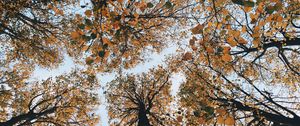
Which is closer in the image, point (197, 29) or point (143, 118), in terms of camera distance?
point (197, 29)

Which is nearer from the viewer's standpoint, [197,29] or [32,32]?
[197,29]

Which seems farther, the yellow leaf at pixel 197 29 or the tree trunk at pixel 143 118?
the tree trunk at pixel 143 118

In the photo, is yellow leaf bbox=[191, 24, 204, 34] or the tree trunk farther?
the tree trunk

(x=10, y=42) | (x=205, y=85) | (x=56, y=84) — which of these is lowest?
(x=205, y=85)

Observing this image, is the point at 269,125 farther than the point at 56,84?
No

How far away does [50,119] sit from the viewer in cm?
1786

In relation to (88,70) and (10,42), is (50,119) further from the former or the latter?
(10,42)

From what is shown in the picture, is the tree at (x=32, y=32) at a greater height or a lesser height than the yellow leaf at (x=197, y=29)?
greater

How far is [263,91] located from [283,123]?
4.96ft

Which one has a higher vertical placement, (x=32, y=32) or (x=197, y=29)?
(x=32, y=32)

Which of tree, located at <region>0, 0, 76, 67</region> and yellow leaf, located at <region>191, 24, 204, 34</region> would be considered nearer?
yellow leaf, located at <region>191, 24, 204, 34</region>

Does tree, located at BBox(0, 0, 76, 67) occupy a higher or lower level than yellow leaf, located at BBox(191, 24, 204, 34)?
higher

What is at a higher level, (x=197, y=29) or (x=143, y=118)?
(x=143, y=118)

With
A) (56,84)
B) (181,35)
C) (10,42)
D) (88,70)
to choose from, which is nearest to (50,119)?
(56,84)
